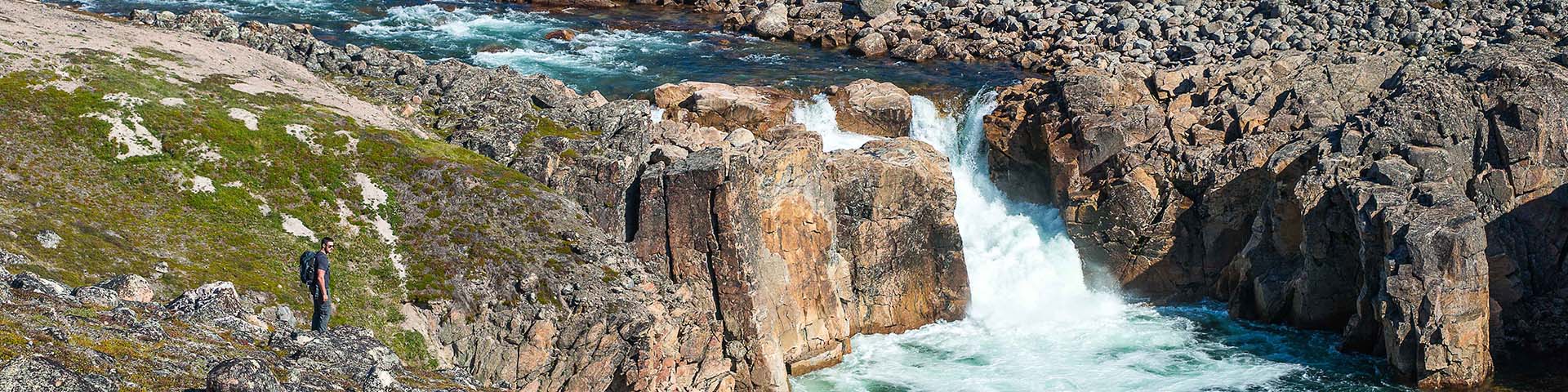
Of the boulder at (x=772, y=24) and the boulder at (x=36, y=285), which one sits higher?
the boulder at (x=772, y=24)

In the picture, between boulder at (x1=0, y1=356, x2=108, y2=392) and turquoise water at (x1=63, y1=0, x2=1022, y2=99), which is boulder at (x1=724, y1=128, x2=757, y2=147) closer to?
turquoise water at (x1=63, y1=0, x2=1022, y2=99)

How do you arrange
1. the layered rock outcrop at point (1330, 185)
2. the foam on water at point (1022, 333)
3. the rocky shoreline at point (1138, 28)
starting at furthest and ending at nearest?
the rocky shoreline at point (1138, 28)
the foam on water at point (1022, 333)
the layered rock outcrop at point (1330, 185)

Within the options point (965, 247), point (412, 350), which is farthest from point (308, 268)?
point (965, 247)

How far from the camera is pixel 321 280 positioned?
3180 centimetres

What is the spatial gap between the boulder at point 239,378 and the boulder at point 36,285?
6190 mm

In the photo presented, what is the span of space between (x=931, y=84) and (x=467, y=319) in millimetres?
31208

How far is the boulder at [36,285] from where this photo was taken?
2595cm

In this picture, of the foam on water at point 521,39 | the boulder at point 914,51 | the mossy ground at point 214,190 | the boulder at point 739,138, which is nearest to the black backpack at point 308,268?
the mossy ground at point 214,190

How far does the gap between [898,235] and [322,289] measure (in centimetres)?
2127

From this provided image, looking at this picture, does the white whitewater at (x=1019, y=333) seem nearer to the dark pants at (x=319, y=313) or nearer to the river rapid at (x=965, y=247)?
the river rapid at (x=965, y=247)

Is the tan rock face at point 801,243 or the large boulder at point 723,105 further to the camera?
the large boulder at point 723,105

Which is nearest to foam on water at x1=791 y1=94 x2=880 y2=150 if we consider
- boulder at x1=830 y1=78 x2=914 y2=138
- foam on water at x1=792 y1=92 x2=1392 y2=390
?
foam on water at x1=792 y1=92 x2=1392 y2=390

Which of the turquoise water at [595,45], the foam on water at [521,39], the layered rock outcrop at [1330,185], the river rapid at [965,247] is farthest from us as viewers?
the foam on water at [521,39]

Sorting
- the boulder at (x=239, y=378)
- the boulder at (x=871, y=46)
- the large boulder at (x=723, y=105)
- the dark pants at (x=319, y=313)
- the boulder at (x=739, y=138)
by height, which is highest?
the boulder at (x=871, y=46)
